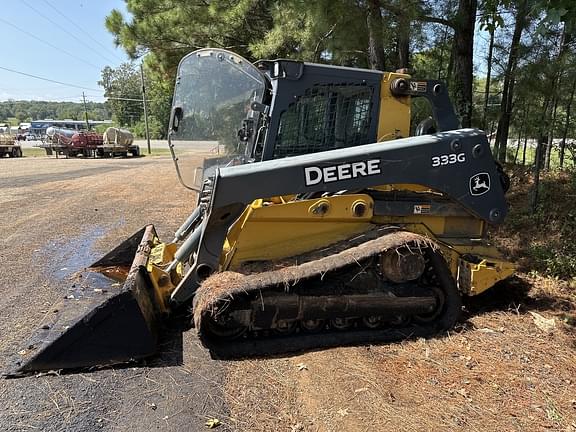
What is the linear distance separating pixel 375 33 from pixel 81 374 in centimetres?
592

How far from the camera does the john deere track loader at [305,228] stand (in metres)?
3.64

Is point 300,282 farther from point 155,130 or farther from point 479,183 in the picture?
point 155,130

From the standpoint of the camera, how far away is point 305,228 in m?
3.98

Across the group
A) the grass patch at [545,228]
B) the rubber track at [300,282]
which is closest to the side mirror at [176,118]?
the rubber track at [300,282]

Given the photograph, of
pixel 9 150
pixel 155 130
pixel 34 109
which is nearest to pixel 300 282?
pixel 9 150

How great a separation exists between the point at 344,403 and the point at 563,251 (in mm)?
4225

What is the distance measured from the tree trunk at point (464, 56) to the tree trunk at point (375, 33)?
163 centimetres

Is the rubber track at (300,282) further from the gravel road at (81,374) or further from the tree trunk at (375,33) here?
the tree trunk at (375,33)

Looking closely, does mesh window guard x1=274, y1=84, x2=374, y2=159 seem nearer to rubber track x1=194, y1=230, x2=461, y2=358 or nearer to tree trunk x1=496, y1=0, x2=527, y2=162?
rubber track x1=194, y1=230, x2=461, y2=358

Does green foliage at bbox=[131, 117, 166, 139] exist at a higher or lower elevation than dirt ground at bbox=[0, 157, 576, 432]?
higher

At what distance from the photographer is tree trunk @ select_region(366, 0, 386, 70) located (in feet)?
21.8

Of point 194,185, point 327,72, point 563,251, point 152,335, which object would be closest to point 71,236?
point 194,185

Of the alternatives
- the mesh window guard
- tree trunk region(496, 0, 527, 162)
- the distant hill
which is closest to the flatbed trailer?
tree trunk region(496, 0, 527, 162)

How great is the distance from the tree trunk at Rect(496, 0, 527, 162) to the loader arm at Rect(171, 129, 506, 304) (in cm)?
403
